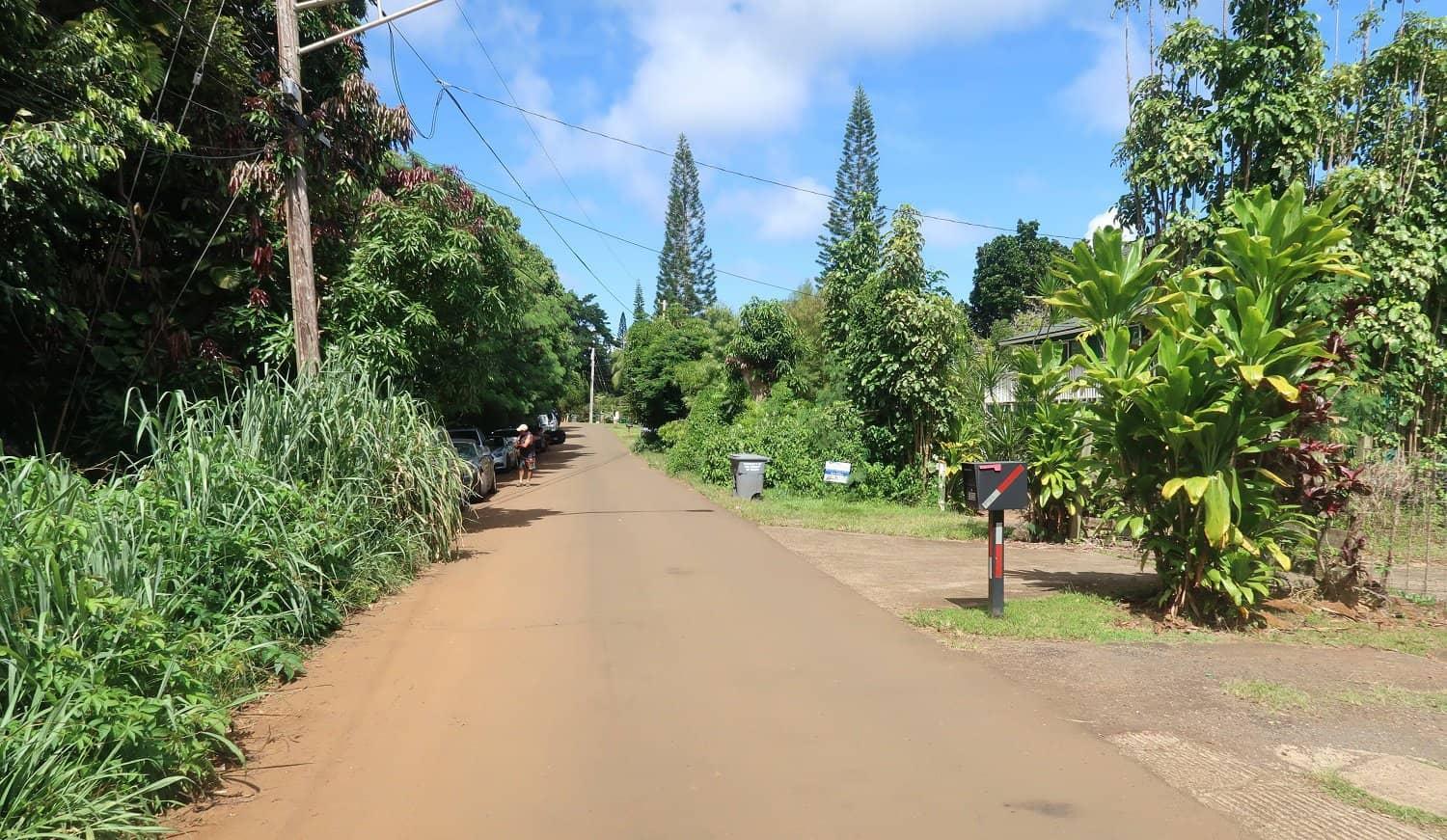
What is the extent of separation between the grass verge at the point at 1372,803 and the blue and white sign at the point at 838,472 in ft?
45.0

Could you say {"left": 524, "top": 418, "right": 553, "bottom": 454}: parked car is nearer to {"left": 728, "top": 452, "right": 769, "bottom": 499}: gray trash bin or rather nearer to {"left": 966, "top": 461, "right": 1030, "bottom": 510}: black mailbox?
{"left": 728, "top": 452, "right": 769, "bottom": 499}: gray trash bin

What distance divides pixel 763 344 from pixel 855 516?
38.7 feet

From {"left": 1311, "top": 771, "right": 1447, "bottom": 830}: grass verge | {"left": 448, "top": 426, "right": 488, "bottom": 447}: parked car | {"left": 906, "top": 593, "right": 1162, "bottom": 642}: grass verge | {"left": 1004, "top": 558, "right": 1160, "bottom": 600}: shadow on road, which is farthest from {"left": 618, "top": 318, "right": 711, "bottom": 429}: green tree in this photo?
{"left": 1311, "top": 771, "right": 1447, "bottom": 830}: grass verge

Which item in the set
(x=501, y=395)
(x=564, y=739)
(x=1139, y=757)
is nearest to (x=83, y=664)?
(x=564, y=739)

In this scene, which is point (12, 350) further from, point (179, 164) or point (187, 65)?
point (187, 65)

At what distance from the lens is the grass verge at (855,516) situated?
556 inches

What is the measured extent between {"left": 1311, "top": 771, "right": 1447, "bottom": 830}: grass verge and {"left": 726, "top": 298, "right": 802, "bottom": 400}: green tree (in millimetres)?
23015

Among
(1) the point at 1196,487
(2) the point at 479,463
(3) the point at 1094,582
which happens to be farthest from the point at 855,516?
(2) the point at 479,463

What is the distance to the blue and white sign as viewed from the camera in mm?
18141

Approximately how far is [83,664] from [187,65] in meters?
11.0

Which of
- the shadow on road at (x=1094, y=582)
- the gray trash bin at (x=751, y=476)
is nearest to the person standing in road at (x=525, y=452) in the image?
the gray trash bin at (x=751, y=476)

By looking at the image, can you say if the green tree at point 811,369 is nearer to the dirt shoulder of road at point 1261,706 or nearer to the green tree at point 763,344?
the green tree at point 763,344

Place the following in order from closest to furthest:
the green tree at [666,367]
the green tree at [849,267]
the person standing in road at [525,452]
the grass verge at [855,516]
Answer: the grass verge at [855,516], the green tree at [849,267], the person standing in road at [525,452], the green tree at [666,367]

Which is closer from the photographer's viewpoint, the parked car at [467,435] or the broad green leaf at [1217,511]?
the broad green leaf at [1217,511]
